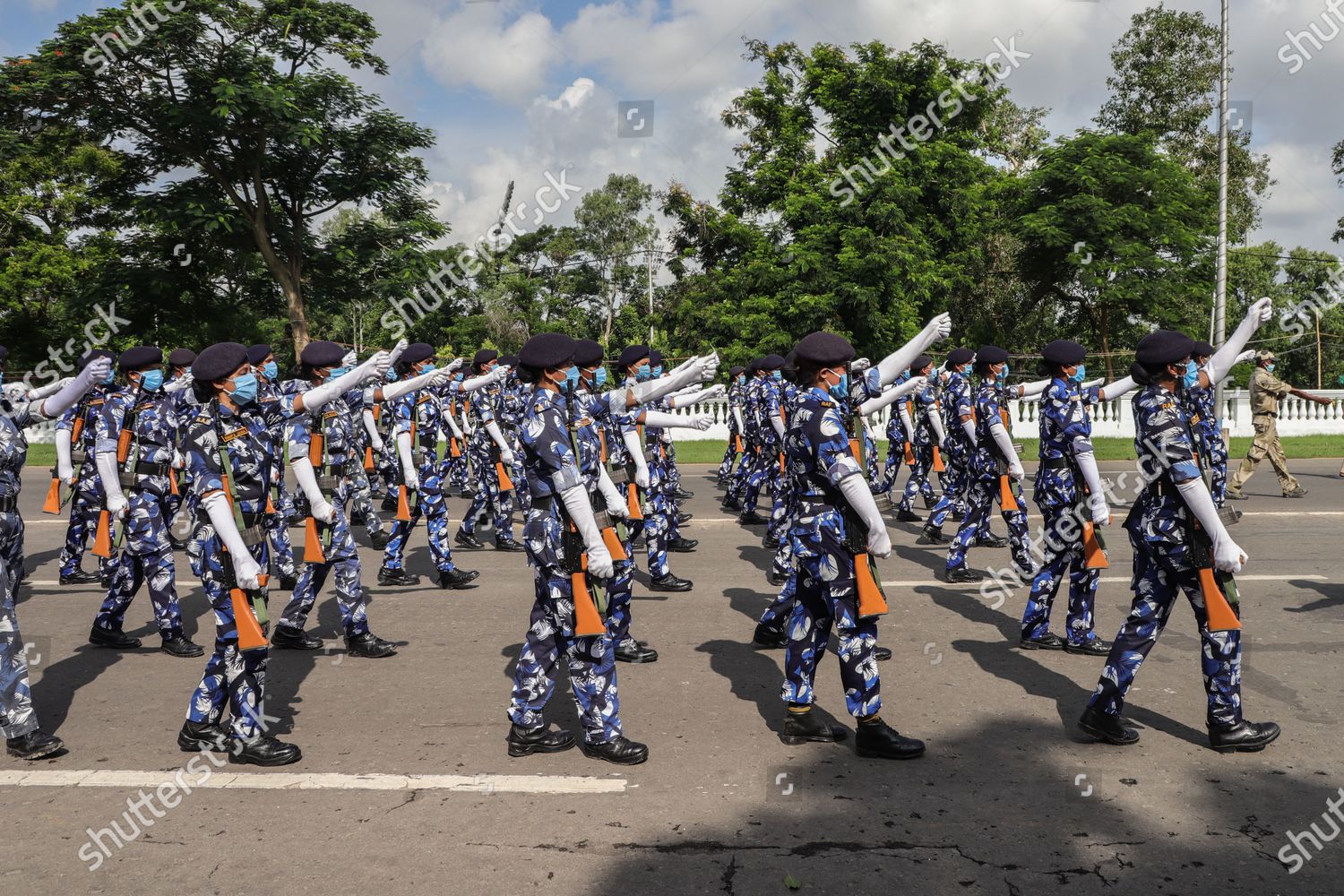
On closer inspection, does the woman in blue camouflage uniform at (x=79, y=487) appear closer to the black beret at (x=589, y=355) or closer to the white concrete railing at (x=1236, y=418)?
the black beret at (x=589, y=355)

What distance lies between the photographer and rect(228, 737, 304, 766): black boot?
4.96 m

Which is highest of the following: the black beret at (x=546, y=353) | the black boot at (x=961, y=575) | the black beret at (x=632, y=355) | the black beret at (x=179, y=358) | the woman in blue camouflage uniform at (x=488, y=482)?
the black beret at (x=179, y=358)

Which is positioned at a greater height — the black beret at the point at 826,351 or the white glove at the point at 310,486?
the black beret at the point at 826,351

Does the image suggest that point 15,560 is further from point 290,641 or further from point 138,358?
point 138,358

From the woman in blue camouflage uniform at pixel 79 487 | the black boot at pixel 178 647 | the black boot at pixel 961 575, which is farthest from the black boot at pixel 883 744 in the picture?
the woman in blue camouflage uniform at pixel 79 487

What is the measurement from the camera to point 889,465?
46.6 feet

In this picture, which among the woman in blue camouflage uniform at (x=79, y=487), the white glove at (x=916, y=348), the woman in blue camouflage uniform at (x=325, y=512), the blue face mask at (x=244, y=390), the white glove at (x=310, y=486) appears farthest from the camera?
the woman in blue camouflage uniform at (x=79, y=487)

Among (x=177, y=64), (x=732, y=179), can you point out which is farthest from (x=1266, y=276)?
(x=177, y=64)

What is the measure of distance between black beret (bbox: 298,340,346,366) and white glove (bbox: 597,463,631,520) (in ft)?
8.31

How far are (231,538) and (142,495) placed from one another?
2986 millimetres

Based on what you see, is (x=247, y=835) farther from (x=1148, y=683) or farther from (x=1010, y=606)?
(x=1010, y=606)

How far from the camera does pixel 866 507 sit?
4.79m

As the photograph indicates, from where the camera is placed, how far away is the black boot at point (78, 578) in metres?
9.53

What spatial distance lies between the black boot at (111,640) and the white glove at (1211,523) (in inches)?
267
